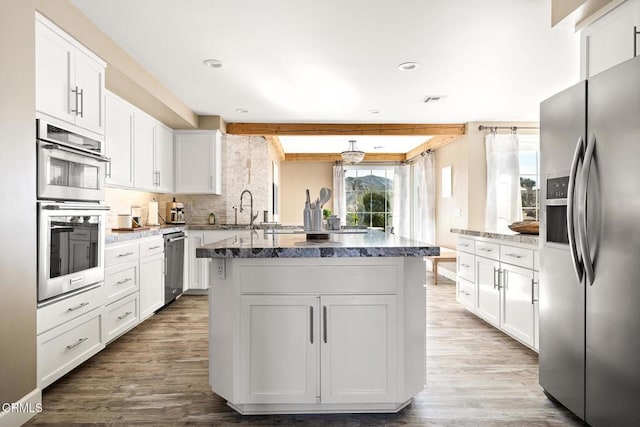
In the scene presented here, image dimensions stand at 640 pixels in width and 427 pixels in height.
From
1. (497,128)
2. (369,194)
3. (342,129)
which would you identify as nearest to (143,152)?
(342,129)

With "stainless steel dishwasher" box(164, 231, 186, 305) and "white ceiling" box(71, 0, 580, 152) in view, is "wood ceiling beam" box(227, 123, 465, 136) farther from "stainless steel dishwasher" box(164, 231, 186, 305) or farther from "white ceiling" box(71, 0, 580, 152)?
"stainless steel dishwasher" box(164, 231, 186, 305)

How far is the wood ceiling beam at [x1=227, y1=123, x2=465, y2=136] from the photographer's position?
5.61m

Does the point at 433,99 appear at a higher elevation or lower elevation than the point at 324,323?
higher

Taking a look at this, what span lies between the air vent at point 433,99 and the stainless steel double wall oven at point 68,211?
3387mm

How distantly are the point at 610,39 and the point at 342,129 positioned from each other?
3848 mm

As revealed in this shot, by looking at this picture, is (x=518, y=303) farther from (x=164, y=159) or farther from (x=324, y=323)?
(x=164, y=159)

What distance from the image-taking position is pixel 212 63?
3410 mm

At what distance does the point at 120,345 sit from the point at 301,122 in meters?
3.71

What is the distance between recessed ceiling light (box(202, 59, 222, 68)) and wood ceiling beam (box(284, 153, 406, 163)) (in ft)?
17.0

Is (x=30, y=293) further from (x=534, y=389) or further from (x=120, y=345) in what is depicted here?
(x=534, y=389)

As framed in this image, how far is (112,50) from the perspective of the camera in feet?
9.80

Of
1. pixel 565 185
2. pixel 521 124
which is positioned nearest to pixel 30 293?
pixel 565 185

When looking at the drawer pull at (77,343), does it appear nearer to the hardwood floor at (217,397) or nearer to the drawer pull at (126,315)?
the hardwood floor at (217,397)

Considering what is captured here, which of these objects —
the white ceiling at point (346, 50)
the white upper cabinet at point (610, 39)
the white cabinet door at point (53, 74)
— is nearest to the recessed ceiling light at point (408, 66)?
the white ceiling at point (346, 50)
